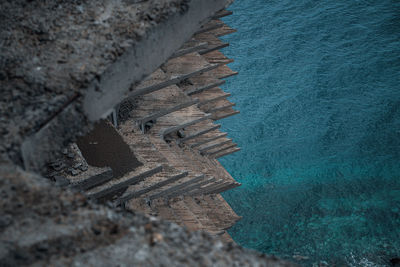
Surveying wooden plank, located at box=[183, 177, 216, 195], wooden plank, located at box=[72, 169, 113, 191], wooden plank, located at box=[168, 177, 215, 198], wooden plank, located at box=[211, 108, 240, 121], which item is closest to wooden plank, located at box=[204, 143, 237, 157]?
wooden plank, located at box=[211, 108, 240, 121]

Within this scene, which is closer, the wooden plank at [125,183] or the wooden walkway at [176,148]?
the wooden plank at [125,183]

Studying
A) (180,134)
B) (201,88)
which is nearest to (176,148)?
(180,134)

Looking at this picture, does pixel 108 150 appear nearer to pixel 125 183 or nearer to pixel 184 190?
pixel 125 183

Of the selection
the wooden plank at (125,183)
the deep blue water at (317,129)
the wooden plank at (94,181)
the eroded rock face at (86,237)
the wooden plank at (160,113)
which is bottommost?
the deep blue water at (317,129)

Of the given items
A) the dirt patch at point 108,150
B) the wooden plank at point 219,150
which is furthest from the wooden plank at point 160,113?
the wooden plank at point 219,150

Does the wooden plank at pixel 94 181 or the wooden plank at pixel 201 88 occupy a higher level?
the wooden plank at pixel 94 181

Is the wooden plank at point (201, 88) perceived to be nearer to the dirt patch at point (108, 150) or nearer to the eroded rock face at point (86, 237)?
the dirt patch at point (108, 150)

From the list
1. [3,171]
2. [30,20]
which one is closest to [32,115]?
[3,171]
